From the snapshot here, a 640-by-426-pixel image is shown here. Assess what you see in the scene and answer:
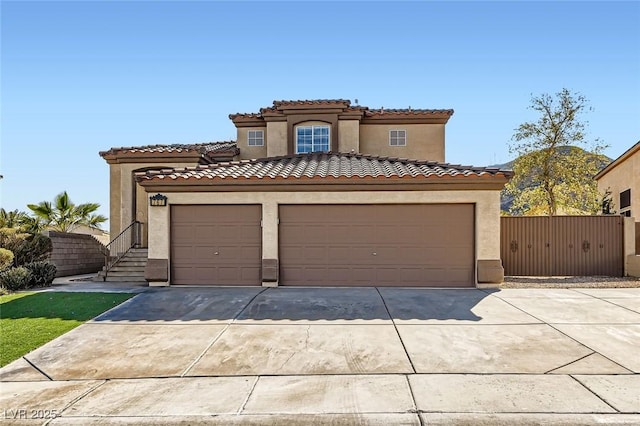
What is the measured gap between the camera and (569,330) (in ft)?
25.0

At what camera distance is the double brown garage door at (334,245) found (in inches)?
474

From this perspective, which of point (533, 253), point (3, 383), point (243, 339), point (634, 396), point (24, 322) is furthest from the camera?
point (533, 253)

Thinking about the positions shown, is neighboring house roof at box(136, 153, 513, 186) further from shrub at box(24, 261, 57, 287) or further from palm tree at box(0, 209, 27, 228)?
palm tree at box(0, 209, 27, 228)

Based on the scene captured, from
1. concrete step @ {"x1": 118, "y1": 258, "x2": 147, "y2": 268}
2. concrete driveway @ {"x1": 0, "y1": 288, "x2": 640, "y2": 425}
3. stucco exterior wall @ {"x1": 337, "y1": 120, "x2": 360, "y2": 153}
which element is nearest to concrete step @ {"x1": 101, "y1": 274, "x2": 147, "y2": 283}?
concrete step @ {"x1": 118, "y1": 258, "x2": 147, "y2": 268}

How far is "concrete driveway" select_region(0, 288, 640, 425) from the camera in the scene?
15.3 feet

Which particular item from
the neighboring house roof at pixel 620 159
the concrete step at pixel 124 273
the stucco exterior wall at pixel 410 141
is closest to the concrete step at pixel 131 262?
the concrete step at pixel 124 273

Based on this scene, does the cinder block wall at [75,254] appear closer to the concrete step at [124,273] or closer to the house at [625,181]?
the concrete step at [124,273]

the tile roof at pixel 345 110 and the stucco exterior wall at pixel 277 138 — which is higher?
the tile roof at pixel 345 110

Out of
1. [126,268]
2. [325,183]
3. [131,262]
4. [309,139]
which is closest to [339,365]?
[325,183]

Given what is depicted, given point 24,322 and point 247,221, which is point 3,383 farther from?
point 247,221

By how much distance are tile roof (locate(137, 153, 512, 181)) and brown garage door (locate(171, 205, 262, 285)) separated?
3.67 feet

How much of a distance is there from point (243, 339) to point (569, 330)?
609cm

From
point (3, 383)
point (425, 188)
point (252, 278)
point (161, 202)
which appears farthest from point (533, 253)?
point (3, 383)

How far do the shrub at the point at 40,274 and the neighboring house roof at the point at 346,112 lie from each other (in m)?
9.42
